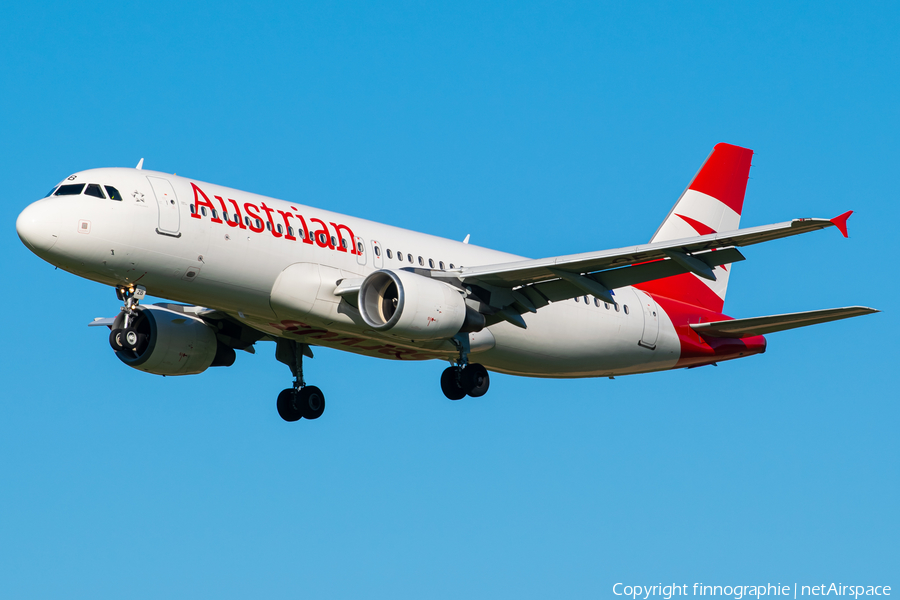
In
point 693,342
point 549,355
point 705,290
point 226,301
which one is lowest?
point 226,301

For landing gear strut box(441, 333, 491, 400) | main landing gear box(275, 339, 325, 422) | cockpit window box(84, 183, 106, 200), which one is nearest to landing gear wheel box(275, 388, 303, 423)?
main landing gear box(275, 339, 325, 422)

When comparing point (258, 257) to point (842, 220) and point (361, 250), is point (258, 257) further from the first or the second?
point (842, 220)

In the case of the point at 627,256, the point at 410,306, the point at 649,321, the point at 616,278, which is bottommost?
the point at 410,306

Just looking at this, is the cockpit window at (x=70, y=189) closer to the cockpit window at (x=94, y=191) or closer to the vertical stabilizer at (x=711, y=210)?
the cockpit window at (x=94, y=191)

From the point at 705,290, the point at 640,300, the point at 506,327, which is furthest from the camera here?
the point at 705,290

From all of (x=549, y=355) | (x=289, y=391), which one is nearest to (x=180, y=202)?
(x=289, y=391)

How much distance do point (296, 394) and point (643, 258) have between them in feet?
39.5

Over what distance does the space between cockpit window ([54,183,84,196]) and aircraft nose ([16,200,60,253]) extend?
Result: 2.36ft

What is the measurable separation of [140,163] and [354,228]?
18.6ft

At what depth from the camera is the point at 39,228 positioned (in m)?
25.8

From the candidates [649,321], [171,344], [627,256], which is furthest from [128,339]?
[649,321]

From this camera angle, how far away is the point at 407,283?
2859cm

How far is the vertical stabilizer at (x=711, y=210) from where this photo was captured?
39906 mm

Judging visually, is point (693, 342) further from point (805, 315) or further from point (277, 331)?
point (277, 331)
